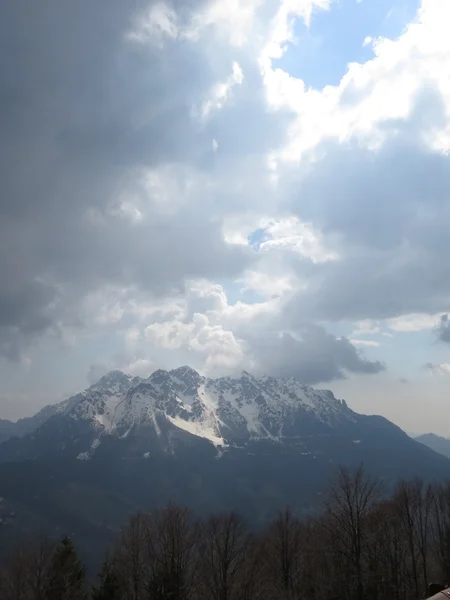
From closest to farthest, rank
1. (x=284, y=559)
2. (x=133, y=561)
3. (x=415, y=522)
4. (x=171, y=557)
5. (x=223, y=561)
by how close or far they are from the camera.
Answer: (x=223, y=561) → (x=171, y=557) → (x=133, y=561) → (x=284, y=559) → (x=415, y=522)

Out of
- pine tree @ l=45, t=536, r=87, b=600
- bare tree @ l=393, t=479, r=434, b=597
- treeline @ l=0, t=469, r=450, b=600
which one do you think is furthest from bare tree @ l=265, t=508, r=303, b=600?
pine tree @ l=45, t=536, r=87, b=600

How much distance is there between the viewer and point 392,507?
8231 cm

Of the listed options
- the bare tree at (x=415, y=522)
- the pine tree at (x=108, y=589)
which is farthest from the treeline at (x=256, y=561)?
the bare tree at (x=415, y=522)

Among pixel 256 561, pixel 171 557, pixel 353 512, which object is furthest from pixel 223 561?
pixel 353 512

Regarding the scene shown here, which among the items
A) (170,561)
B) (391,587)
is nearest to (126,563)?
(170,561)

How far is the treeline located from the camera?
196ft

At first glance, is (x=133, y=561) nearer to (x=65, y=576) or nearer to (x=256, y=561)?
(x=65, y=576)

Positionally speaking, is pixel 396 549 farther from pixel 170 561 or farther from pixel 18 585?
pixel 18 585

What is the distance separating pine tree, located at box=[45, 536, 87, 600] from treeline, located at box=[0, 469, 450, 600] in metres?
0.13

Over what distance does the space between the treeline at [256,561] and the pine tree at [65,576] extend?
127 mm

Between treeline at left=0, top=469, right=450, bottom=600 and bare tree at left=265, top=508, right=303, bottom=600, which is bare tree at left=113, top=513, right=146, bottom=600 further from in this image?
bare tree at left=265, top=508, right=303, bottom=600

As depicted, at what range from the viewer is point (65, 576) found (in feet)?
197

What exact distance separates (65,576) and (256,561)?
25.8 meters

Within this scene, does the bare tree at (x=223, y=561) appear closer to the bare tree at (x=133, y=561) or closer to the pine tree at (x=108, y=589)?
the bare tree at (x=133, y=561)
